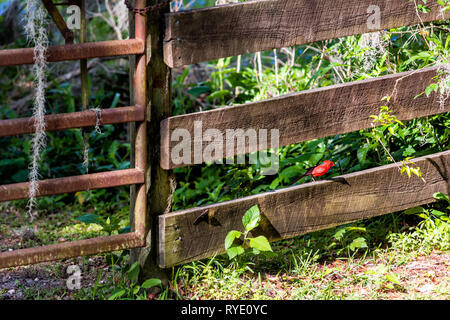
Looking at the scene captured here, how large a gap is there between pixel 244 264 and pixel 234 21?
1361 mm

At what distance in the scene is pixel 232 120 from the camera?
10.3 ft

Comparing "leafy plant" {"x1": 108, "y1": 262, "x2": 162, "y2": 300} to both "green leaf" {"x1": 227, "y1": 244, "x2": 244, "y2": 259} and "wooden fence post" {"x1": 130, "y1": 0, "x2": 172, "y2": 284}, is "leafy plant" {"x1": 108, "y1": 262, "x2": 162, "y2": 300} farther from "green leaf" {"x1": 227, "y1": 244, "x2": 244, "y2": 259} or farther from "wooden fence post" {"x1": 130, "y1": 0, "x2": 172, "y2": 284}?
"green leaf" {"x1": 227, "y1": 244, "x2": 244, "y2": 259}

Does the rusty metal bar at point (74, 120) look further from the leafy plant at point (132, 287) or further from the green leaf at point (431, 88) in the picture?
the green leaf at point (431, 88)

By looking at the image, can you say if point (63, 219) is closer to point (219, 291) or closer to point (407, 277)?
point (219, 291)

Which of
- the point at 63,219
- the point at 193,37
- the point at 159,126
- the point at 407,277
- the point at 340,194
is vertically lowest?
the point at 63,219

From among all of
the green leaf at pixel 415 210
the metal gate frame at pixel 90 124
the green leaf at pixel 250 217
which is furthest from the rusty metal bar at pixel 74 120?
the green leaf at pixel 415 210

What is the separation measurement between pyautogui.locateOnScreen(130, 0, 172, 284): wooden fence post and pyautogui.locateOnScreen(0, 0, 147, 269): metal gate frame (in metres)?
0.02

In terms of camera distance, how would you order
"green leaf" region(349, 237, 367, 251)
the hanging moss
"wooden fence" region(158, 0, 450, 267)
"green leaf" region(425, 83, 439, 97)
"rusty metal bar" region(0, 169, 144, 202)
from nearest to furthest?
1. the hanging moss
2. "rusty metal bar" region(0, 169, 144, 202)
3. "wooden fence" region(158, 0, 450, 267)
4. "green leaf" region(425, 83, 439, 97)
5. "green leaf" region(349, 237, 367, 251)

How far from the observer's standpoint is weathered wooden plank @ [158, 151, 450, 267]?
3.17 meters

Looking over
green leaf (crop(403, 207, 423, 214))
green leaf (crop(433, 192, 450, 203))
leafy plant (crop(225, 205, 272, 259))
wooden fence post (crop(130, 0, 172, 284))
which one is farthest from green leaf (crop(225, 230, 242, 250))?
green leaf (crop(433, 192, 450, 203))

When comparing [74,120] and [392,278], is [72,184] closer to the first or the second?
[74,120]

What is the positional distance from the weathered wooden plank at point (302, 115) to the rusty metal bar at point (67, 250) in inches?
18.0

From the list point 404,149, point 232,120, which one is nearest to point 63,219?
point 232,120

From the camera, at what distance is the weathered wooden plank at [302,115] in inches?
121
